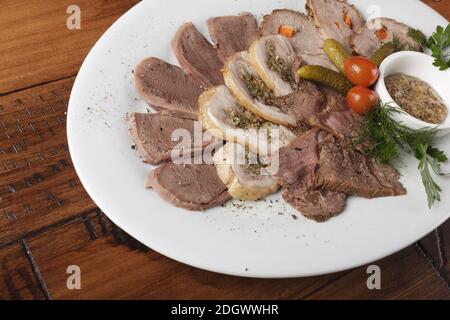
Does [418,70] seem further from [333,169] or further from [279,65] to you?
[333,169]

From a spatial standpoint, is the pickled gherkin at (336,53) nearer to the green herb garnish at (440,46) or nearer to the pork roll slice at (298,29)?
the pork roll slice at (298,29)

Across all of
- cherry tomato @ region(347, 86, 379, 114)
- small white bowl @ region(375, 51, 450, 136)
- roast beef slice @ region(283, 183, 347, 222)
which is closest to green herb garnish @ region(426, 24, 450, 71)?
small white bowl @ region(375, 51, 450, 136)

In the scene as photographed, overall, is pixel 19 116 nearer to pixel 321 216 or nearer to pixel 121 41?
pixel 121 41

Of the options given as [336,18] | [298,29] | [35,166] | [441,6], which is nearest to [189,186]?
[35,166]

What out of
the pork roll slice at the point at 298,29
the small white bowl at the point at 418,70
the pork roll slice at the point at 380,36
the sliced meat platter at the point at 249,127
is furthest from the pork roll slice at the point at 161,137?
the pork roll slice at the point at 380,36

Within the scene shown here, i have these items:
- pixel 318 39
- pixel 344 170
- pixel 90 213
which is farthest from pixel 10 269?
pixel 318 39

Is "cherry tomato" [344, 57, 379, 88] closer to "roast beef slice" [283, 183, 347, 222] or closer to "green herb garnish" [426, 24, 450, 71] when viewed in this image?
"green herb garnish" [426, 24, 450, 71]

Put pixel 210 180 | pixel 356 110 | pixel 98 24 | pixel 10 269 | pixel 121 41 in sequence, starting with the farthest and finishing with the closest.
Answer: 1. pixel 98 24
2. pixel 121 41
3. pixel 356 110
4. pixel 210 180
5. pixel 10 269
